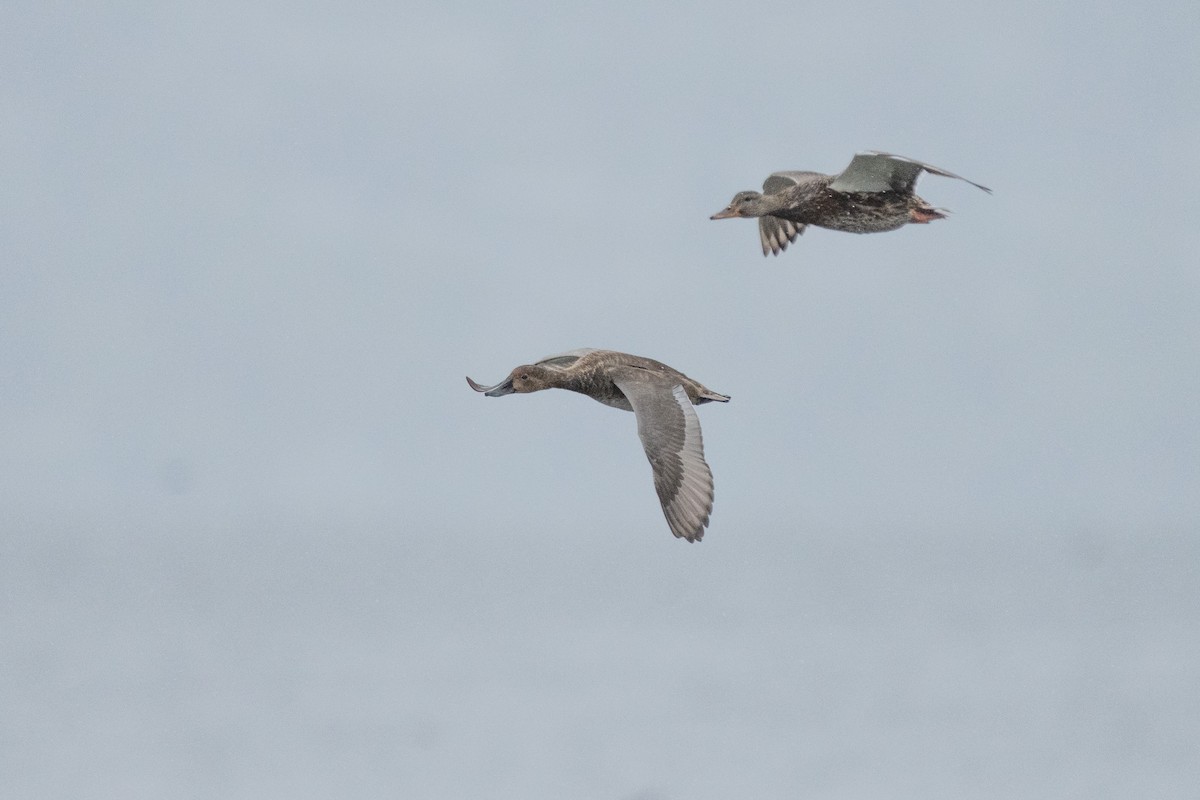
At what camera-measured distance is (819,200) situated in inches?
782

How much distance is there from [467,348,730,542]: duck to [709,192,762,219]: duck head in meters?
2.62

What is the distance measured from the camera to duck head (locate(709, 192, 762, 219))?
835 inches

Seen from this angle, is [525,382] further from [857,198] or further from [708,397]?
[857,198]

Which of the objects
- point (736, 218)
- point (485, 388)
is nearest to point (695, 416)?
point (485, 388)

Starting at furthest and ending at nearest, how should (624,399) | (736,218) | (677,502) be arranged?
(736,218) → (624,399) → (677,502)

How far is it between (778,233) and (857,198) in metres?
2.80

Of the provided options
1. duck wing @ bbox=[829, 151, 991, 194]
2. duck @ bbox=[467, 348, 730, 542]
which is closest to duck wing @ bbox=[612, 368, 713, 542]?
duck @ bbox=[467, 348, 730, 542]

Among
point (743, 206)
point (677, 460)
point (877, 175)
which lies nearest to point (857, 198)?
point (877, 175)

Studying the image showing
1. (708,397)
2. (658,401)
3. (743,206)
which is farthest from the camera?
(743,206)

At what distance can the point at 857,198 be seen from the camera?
19422 mm

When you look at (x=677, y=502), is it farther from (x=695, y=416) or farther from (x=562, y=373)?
(x=562, y=373)

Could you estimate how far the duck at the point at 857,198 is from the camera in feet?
61.8

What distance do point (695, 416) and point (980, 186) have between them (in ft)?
10.9

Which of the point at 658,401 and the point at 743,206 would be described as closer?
the point at 658,401
